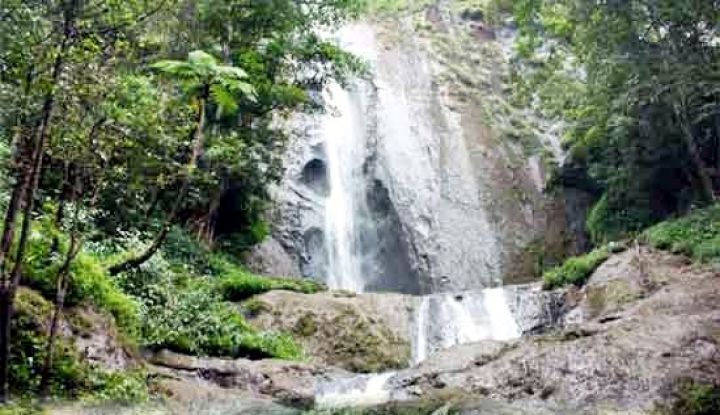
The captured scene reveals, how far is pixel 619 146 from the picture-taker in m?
17.4

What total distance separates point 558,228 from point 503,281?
9.54 ft

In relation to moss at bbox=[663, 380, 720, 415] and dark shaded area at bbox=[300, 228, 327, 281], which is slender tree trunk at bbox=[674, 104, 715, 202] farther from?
dark shaded area at bbox=[300, 228, 327, 281]

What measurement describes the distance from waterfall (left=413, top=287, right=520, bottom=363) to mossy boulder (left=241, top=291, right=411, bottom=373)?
46 centimetres

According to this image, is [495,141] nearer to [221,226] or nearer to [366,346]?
[221,226]

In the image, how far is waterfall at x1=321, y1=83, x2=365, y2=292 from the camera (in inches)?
824

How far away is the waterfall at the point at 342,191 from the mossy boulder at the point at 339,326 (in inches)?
239

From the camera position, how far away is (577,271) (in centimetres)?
1485

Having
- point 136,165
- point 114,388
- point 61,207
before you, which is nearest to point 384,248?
point 136,165

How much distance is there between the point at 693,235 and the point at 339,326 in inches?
280

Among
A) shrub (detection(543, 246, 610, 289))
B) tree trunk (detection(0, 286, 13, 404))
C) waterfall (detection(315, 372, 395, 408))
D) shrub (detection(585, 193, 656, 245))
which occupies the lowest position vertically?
waterfall (detection(315, 372, 395, 408))

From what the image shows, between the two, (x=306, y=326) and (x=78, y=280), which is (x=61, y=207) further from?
(x=306, y=326)

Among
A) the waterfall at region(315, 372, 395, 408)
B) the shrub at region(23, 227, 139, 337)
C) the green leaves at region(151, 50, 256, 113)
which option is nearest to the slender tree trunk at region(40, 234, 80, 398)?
the shrub at region(23, 227, 139, 337)

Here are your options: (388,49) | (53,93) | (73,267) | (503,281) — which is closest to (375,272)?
(503,281)

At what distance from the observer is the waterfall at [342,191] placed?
20938 mm
